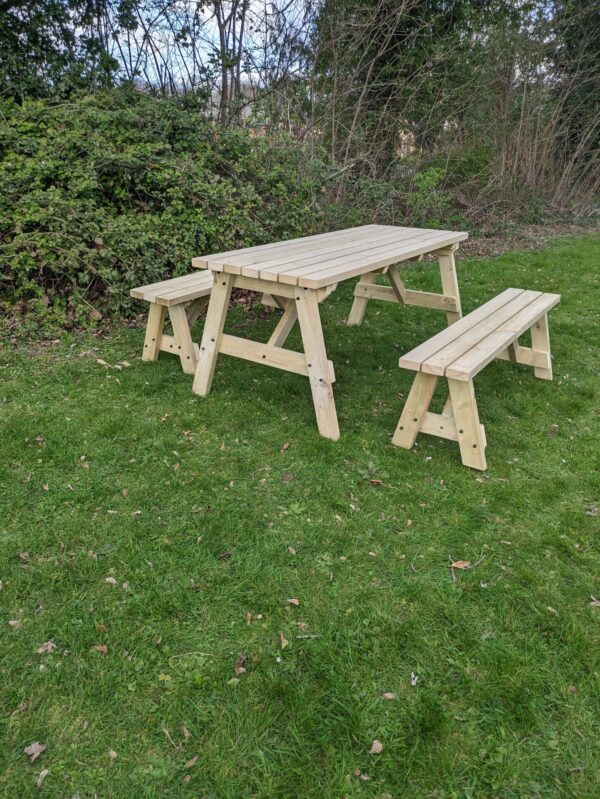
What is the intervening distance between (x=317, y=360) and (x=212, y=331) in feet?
2.27

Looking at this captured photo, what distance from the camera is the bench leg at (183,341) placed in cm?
332

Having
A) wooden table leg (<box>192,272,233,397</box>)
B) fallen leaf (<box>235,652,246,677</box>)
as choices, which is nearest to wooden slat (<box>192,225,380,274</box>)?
wooden table leg (<box>192,272,233,397</box>)

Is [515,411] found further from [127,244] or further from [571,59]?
[571,59]

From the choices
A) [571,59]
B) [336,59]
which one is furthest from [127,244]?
[571,59]

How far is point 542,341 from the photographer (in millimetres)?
3689

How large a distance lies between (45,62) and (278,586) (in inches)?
227

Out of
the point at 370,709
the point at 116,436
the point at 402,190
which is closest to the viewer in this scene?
the point at 370,709

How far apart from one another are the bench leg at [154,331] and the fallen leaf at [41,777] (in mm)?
2615

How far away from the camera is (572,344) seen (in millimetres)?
4305

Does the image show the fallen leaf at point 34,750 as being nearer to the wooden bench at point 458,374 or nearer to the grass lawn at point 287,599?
the grass lawn at point 287,599

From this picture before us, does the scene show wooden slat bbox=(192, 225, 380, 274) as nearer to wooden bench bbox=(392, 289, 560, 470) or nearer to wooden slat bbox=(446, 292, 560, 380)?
wooden bench bbox=(392, 289, 560, 470)

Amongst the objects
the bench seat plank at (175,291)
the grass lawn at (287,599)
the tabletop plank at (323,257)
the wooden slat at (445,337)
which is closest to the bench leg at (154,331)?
the bench seat plank at (175,291)

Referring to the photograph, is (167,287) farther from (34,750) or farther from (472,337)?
(34,750)

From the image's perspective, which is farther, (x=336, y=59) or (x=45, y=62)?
(x=336, y=59)
